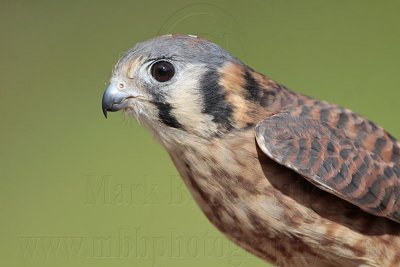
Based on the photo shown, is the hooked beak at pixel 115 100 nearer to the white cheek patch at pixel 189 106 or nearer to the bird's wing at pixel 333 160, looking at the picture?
the white cheek patch at pixel 189 106

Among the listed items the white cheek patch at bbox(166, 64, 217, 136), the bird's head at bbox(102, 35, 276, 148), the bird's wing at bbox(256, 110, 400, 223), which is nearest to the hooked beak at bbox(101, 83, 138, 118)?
the bird's head at bbox(102, 35, 276, 148)

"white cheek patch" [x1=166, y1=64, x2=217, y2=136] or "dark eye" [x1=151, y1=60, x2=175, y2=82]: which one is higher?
"dark eye" [x1=151, y1=60, x2=175, y2=82]

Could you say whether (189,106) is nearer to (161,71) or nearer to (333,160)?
(161,71)

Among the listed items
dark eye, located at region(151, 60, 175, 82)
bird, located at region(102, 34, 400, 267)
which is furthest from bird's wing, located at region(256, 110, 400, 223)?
dark eye, located at region(151, 60, 175, 82)

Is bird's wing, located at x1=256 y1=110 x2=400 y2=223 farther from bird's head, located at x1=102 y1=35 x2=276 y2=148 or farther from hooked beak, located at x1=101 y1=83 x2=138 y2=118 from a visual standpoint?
hooked beak, located at x1=101 y1=83 x2=138 y2=118

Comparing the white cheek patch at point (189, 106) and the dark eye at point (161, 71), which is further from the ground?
the dark eye at point (161, 71)

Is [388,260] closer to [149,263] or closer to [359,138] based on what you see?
[359,138]

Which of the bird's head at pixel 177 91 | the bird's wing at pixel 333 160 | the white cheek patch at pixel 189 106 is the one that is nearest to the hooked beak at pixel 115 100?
the bird's head at pixel 177 91

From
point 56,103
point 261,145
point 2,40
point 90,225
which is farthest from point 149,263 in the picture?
point 2,40

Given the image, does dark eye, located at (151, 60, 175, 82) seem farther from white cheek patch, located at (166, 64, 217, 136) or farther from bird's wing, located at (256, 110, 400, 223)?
bird's wing, located at (256, 110, 400, 223)
